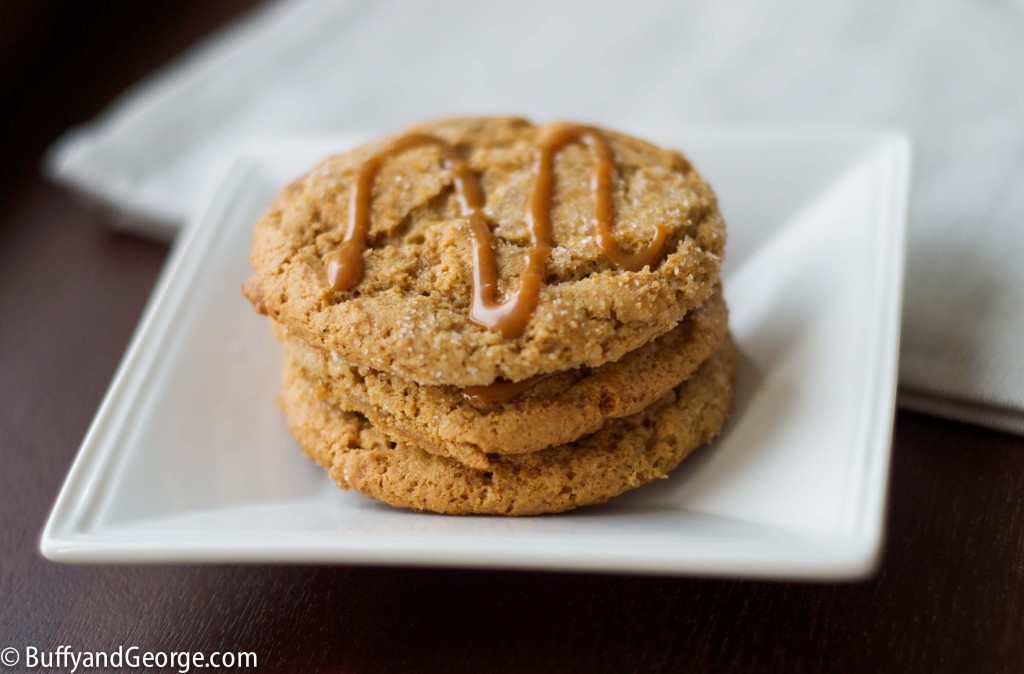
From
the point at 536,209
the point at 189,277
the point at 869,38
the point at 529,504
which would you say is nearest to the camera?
the point at 529,504

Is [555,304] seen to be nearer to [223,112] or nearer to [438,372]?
[438,372]

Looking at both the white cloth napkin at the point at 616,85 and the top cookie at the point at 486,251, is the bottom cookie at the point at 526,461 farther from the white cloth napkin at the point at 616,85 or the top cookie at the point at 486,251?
the white cloth napkin at the point at 616,85

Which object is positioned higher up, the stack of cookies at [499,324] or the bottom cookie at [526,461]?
the stack of cookies at [499,324]

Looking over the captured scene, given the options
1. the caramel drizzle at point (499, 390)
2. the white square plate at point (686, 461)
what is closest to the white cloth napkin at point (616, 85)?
the white square plate at point (686, 461)

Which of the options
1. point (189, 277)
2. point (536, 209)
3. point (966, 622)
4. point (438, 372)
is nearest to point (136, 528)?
point (438, 372)

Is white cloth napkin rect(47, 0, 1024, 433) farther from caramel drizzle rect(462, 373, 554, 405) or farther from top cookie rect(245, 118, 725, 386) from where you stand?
caramel drizzle rect(462, 373, 554, 405)
